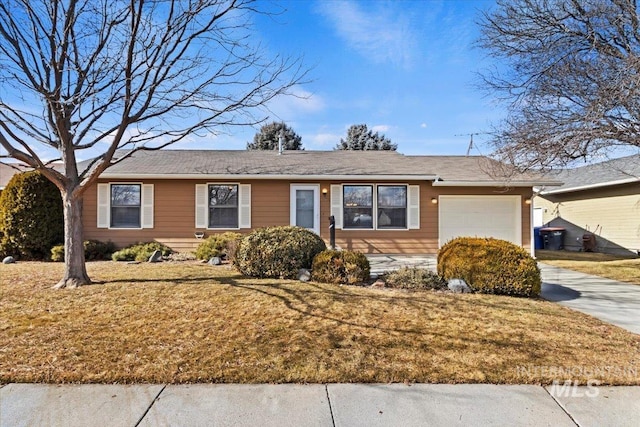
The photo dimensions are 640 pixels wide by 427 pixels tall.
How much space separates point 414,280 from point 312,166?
6251 mm

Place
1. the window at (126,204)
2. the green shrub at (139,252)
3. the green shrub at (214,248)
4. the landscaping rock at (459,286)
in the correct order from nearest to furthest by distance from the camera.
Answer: the landscaping rock at (459,286)
the green shrub at (214,248)
the green shrub at (139,252)
the window at (126,204)

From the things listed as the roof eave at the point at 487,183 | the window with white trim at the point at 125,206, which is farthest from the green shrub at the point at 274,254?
the roof eave at the point at 487,183

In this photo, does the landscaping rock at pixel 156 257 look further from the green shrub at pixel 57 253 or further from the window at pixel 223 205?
the green shrub at pixel 57 253

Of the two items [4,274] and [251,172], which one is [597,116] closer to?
[251,172]

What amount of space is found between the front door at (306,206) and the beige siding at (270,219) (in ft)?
0.48

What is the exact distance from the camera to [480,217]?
11719 mm

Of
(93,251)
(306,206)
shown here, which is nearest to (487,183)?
(306,206)

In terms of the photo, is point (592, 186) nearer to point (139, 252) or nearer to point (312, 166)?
point (312, 166)

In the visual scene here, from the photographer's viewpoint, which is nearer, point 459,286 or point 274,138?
point 459,286

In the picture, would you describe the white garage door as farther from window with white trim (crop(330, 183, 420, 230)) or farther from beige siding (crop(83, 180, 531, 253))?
window with white trim (crop(330, 183, 420, 230))

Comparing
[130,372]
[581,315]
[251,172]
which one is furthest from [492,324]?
[251,172]

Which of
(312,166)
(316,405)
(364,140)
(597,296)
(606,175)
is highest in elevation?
(364,140)

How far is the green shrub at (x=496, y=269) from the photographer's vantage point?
19.6 feet

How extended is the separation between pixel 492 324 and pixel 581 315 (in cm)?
168
